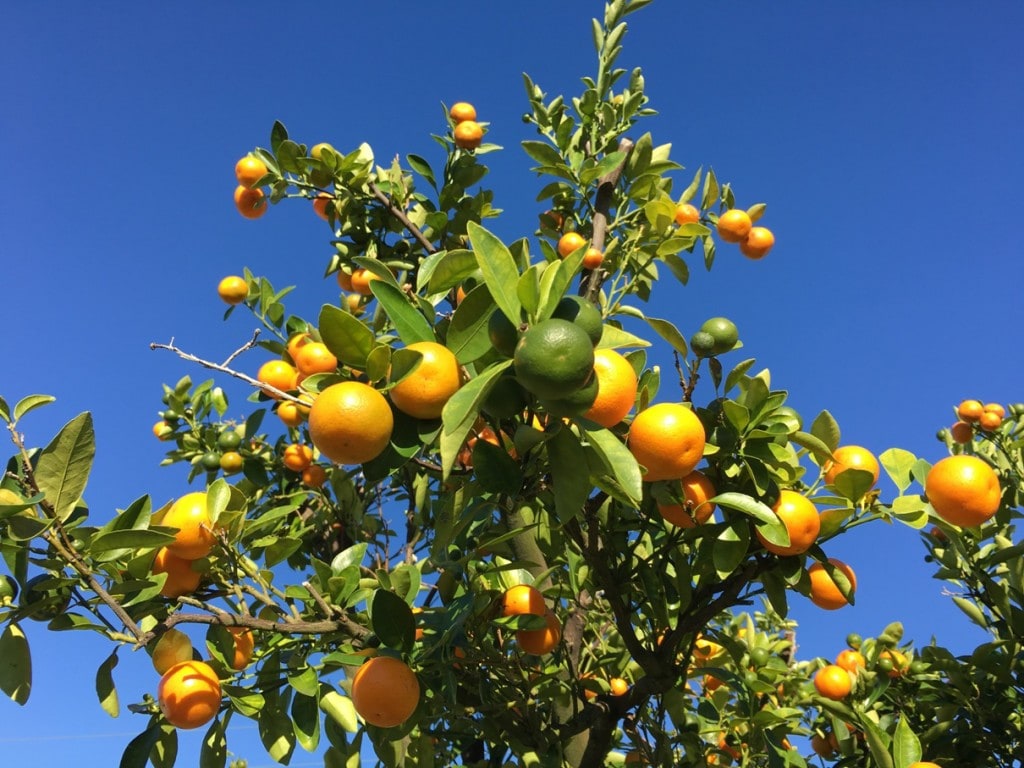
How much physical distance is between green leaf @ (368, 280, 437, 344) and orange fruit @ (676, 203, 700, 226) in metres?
1.72

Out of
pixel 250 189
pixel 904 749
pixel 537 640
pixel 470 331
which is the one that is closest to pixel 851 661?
pixel 904 749

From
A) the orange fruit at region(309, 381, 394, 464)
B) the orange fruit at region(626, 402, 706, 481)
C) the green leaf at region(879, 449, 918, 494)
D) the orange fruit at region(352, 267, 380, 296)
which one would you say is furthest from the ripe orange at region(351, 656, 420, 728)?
the orange fruit at region(352, 267, 380, 296)

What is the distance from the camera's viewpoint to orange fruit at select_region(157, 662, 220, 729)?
1241 millimetres

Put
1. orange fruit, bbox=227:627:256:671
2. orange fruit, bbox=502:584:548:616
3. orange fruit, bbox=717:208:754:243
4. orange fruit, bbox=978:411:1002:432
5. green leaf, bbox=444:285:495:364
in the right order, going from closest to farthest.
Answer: green leaf, bbox=444:285:495:364 < orange fruit, bbox=227:627:256:671 < orange fruit, bbox=502:584:548:616 < orange fruit, bbox=717:208:754:243 < orange fruit, bbox=978:411:1002:432

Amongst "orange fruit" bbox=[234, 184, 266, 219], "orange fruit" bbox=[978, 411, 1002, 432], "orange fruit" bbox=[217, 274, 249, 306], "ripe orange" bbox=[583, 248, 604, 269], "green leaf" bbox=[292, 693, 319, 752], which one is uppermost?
"orange fruit" bbox=[978, 411, 1002, 432]

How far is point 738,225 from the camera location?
2.70 meters

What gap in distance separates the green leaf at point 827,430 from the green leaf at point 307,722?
1.16m

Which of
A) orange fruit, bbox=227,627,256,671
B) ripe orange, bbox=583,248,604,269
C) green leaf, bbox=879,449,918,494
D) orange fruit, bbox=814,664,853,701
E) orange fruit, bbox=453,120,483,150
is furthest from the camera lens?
orange fruit, bbox=453,120,483,150

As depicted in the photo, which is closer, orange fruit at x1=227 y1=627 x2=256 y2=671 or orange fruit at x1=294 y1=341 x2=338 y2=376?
orange fruit at x1=227 y1=627 x2=256 y2=671

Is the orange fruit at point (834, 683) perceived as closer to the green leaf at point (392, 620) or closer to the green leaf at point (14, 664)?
the green leaf at point (392, 620)

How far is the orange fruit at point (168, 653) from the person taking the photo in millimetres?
1349

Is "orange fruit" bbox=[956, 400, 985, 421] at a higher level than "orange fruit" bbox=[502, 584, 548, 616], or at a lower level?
higher

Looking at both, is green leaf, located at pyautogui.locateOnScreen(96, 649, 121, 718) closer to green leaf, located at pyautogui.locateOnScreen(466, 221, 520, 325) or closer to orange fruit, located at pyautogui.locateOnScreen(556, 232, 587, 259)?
green leaf, located at pyautogui.locateOnScreen(466, 221, 520, 325)

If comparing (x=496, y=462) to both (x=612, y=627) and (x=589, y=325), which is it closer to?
(x=589, y=325)
